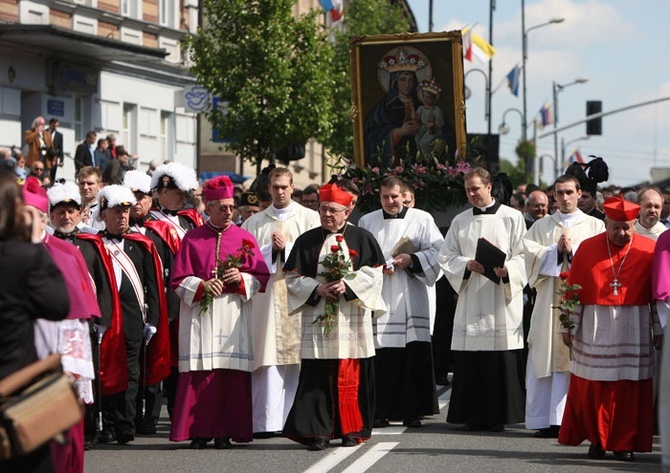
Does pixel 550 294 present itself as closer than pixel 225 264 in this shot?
No

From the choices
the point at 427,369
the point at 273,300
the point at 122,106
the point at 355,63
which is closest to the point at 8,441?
the point at 273,300

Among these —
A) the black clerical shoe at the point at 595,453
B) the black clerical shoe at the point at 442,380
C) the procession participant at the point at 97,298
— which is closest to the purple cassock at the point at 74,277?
the procession participant at the point at 97,298

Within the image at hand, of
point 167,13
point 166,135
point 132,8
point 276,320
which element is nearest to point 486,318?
point 276,320

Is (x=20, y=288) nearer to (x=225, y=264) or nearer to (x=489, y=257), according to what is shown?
(x=225, y=264)

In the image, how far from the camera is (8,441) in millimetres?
6082

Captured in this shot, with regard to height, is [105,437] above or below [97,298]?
below

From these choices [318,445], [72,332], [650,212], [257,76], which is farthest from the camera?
[257,76]

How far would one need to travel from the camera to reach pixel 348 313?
12539 millimetres

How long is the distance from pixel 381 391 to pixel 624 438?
3.05 metres

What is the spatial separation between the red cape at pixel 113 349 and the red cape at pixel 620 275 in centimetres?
371

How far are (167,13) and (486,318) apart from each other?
30.8 meters

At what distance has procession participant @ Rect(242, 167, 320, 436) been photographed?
13406 mm

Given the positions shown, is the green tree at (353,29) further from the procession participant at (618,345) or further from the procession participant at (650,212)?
the procession participant at (618,345)

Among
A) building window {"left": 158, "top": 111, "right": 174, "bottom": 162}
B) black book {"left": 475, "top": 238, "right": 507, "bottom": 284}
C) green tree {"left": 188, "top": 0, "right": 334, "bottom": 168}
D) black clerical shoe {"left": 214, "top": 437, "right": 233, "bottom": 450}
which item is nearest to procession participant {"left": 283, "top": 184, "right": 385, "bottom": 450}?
black clerical shoe {"left": 214, "top": 437, "right": 233, "bottom": 450}
